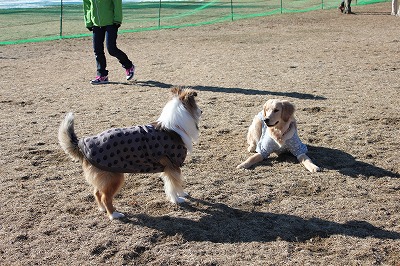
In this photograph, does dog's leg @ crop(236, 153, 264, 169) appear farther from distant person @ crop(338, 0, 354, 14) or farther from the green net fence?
distant person @ crop(338, 0, 354, 14)

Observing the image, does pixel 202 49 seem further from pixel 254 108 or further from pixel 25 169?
pixel 25 169

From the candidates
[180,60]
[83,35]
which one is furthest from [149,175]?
[83,35]

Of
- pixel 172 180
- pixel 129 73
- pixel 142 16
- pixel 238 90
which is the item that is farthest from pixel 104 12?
pixel 142 16

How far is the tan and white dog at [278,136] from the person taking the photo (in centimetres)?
506

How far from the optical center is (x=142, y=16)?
812 inches

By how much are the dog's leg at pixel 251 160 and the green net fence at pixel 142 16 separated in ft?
36.4

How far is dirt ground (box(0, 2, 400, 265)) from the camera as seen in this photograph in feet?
11.9

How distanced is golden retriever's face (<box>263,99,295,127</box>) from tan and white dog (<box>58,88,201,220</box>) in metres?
1.08

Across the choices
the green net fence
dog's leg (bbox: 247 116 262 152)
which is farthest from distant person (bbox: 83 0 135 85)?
the green net fence

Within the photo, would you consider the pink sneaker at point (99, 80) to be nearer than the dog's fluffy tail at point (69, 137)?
No

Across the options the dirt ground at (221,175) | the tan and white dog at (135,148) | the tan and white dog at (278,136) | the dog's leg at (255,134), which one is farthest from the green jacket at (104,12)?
the tan and white dog at (135,148)

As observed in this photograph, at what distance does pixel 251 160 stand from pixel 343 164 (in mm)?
860

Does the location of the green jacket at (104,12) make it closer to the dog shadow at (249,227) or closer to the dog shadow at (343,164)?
the dog shadow at (343,164)

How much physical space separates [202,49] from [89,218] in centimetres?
876
